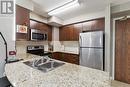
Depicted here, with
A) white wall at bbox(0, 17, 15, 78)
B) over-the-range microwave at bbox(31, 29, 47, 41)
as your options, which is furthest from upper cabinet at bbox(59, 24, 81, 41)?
white wall at bbox(0, 17, 15, 78)

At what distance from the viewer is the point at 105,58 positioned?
2.78 metres

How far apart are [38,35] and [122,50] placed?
9.67 feet

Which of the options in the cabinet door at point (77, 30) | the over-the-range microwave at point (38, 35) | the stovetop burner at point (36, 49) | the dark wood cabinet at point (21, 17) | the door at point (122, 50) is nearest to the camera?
the dark wood cabinet at point (21, 17)

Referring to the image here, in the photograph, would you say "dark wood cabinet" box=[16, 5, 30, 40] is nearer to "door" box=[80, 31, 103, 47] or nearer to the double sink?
the double sink

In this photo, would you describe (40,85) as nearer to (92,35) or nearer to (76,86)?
(76,86)

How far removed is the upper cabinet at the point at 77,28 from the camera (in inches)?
126

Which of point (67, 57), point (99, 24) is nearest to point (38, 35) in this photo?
point (67, 57)

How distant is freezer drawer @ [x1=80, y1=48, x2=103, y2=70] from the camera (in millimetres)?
2760

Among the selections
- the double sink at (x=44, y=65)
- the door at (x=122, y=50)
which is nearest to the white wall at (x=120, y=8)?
the door at (x=122, y=50)

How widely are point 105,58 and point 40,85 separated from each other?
244 centimetres

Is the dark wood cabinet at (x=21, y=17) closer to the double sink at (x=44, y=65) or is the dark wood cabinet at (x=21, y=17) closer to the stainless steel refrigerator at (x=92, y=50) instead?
the double sink at (x=44, y=65)

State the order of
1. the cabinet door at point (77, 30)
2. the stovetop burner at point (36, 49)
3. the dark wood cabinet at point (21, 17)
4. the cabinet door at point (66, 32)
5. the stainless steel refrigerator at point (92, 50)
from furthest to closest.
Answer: the cabinet door at point (66, 32) < the cabinet door at point (77, 30) < the stovetop burner at point (36, 49) < the stainless steel refrigerator at point (92, 50) < the dark wood cabinet at point (21, 17)

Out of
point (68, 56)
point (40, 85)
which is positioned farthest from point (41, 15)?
point (40, 85)

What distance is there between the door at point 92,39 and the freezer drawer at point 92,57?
0.50 ft
